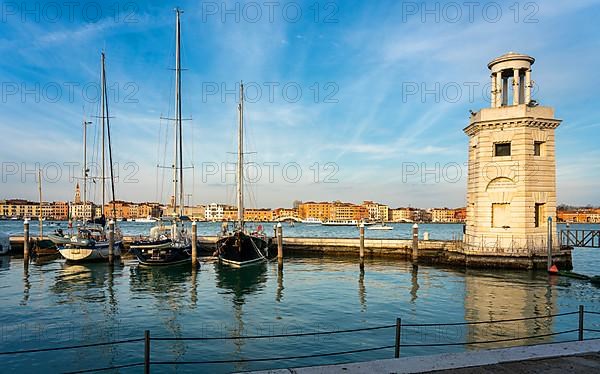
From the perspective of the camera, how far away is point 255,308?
71.1 ft

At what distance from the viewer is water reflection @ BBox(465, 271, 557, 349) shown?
16719 mm

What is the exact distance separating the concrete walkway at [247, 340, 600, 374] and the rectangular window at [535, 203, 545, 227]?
29294mm

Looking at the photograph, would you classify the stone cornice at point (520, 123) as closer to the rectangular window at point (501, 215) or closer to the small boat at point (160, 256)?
the rectangular window at point (501, 215)

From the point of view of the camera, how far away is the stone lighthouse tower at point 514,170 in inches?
1294

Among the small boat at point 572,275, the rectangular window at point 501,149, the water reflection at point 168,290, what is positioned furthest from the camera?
the rectangular window at point 501,149

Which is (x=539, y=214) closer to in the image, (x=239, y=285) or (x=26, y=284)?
(x=239, y=285)

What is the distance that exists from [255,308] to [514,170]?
78.1 ft

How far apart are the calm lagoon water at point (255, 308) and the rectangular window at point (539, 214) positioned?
4263mm

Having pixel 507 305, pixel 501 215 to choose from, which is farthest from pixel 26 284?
pixel 501 215

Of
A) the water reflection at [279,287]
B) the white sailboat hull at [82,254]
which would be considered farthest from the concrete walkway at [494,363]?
the white sailboat hull at [82,254]

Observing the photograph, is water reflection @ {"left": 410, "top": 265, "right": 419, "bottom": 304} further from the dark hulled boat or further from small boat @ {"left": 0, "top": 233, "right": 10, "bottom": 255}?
small boat @ {"left": 0, "top": 233, "right": 10, "bottom": 255}

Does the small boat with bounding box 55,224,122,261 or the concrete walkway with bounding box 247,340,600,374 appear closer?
the concrete walkway with bounding box 247,340,600,374

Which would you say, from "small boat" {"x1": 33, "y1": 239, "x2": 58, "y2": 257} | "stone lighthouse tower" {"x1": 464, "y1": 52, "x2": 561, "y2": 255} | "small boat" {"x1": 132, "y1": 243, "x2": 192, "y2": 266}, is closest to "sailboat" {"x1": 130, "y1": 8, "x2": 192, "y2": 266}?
"small boat" {"x1": 132, "y1": 243, "x2": 192, "y2": 266}

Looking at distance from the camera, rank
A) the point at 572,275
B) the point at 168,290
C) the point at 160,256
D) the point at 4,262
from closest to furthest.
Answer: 1. the point at 168,290
2. the point at 572,275
3. the point at 160,256
4. the point at 4,262
